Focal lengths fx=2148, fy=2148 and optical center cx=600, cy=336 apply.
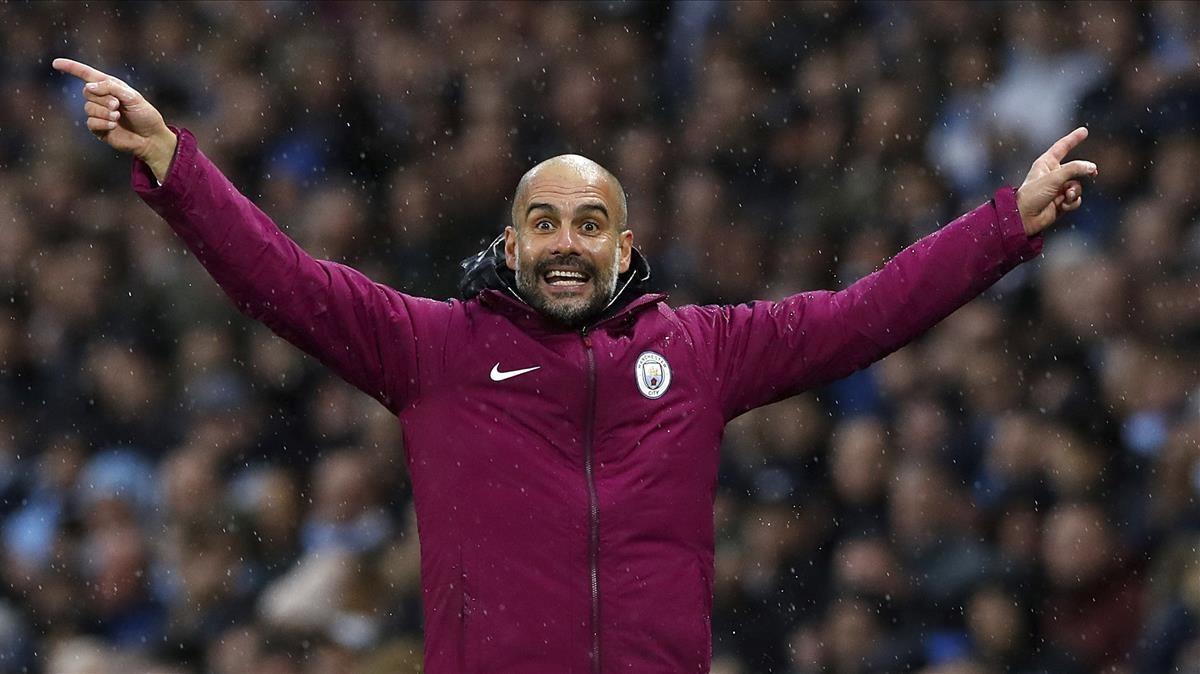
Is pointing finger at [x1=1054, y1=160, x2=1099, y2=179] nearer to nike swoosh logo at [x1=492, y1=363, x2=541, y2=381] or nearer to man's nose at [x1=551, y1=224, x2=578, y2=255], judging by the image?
man's nose at [x1=551, y1=224, x2=578, y2=255]

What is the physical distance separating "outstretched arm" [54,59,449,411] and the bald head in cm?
27

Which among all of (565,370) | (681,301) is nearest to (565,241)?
(565,370)

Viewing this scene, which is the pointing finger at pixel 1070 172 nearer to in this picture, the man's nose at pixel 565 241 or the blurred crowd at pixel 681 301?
the man's nose at pixel 565 241

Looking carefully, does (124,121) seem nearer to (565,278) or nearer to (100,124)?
(100,124)

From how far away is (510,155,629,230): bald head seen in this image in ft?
14.3

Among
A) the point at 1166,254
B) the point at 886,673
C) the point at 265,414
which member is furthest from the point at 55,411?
the point at 1166,254

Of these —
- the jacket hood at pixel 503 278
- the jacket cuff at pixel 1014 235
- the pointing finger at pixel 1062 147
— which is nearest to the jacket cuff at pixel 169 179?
the jacket hood at pixel 503 278

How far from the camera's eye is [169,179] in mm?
3930

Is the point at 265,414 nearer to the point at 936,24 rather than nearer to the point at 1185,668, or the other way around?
the point at 936,24

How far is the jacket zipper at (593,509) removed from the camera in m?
4.12

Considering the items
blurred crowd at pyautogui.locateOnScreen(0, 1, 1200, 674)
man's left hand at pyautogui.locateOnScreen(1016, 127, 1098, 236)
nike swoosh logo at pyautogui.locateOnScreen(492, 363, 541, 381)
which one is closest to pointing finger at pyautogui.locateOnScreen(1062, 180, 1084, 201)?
man's left hand at pyautogui.locateOnScreen(1016, 127, 1098, 236)

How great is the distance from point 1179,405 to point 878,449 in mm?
996

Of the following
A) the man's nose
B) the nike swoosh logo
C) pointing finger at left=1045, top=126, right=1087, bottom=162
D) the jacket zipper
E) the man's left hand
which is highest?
pointing finger at left=1045, top=126, right=1087, bottom=162

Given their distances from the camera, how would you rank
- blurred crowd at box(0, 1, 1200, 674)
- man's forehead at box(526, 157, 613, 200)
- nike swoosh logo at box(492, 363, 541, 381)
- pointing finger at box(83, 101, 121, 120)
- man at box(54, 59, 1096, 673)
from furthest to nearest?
blurred crowd at box(0, 1, 1200, 674) → man's forehead at box(526, 157, 613, 200) → nike swoosh logo at box(492, 363, 541, 381) → man at box(54, 59, 1096, 673) → pointing finger at box(83, 101, 121, 120)
